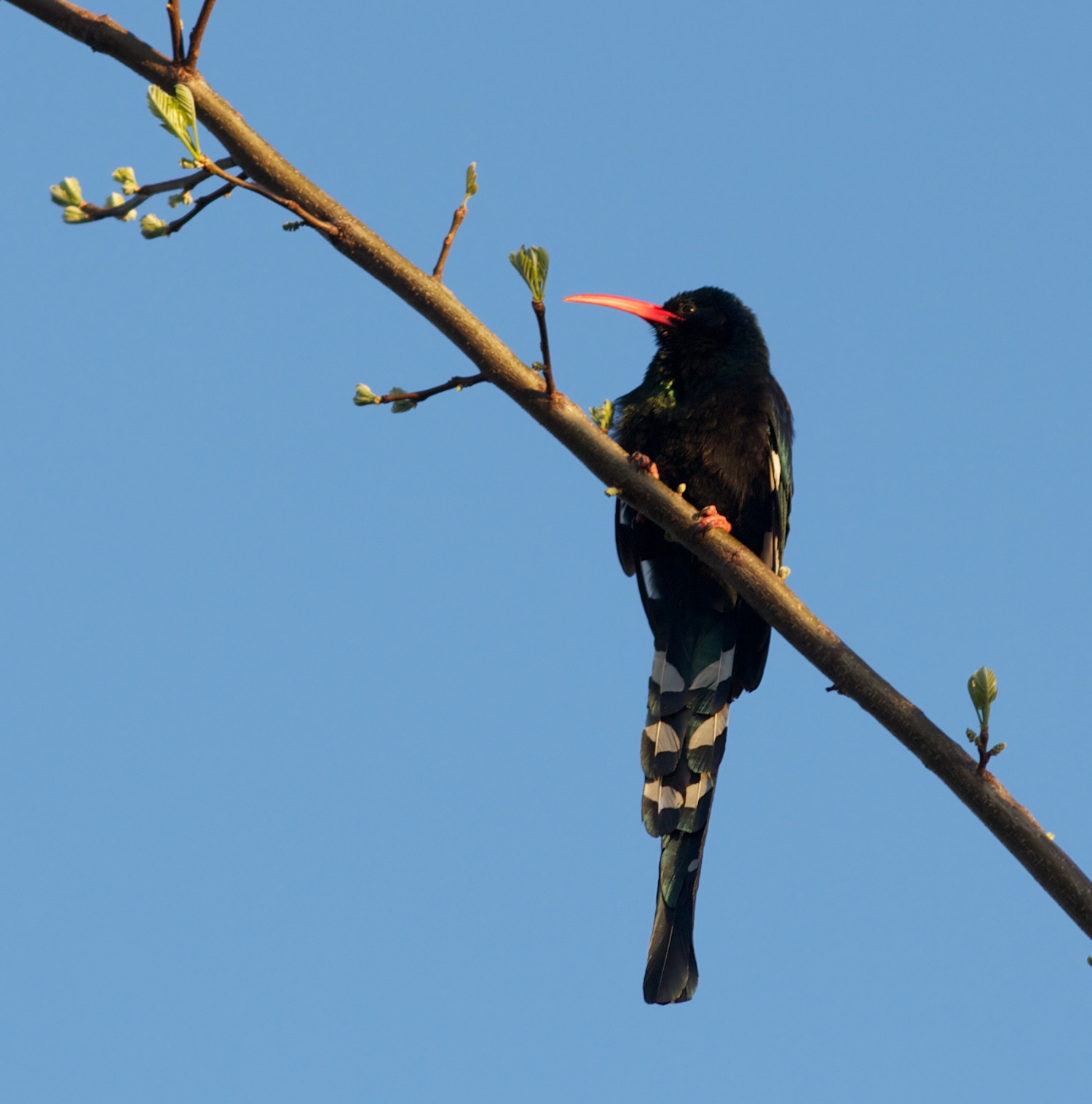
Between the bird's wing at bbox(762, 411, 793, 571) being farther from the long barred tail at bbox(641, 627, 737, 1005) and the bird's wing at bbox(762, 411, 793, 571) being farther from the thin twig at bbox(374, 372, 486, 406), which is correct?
the thin twig at bbox(374, 372, 486, 406)

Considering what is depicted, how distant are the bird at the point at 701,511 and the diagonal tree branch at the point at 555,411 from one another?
1330 mm

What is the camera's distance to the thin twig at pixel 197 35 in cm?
331

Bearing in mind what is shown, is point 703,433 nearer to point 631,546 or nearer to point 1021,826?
point 631,546

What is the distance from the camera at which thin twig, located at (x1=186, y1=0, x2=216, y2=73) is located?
3309 mm

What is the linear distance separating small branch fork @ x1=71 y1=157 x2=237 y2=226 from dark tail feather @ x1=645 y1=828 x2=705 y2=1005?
9.64ft

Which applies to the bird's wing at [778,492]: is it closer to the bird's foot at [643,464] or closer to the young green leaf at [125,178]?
the bird's foot at [643,464]

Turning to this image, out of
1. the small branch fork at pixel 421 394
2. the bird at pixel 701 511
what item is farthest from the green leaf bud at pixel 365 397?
the bird at pixel 701 511

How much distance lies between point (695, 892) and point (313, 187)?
291cm

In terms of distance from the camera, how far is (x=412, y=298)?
3543 mm

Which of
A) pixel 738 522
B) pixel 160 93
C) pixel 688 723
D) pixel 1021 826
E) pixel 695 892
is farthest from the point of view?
pixel 738 522

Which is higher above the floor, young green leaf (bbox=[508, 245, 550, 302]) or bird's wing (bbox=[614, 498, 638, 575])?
bird's wing (bbox=[614, 498, 638, 575])

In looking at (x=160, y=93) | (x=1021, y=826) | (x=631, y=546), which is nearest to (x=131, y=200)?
(x=160, y=93)

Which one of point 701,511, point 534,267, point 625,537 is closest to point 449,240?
point 534,267

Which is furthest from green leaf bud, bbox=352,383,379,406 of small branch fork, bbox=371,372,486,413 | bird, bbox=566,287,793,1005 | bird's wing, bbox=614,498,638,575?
bird's wing, bbox=614,498,638,575
